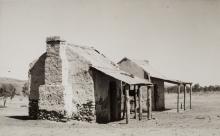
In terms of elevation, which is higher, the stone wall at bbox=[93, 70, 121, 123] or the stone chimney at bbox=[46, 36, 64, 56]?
the stone chimney at bbox=[46, 36, 64, 56]

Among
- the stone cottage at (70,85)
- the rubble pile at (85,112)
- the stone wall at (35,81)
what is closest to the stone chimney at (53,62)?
the stone cottage at (70,85)

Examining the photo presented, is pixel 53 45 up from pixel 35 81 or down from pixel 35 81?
up

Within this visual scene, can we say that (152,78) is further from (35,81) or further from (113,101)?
(35,81)

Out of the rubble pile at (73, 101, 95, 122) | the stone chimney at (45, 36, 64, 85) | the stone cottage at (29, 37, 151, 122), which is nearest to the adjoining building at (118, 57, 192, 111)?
the stone cottage at (29, 37, 151, 122)

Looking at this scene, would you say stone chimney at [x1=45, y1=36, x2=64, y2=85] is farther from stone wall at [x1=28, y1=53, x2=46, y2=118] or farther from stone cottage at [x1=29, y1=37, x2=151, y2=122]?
stone wall at [x1=28, y1=53, x2=46, y2=118]

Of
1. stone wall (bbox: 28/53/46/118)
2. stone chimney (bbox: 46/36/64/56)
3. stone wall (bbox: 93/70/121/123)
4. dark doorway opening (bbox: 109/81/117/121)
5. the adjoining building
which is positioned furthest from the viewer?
the adjoining building

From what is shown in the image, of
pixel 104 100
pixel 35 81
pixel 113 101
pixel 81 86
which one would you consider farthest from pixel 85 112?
pixel 35 81

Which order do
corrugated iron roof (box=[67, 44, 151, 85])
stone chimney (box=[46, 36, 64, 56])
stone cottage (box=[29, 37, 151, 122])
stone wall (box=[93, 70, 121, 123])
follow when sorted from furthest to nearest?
corrugated iron roof (box=[67, 44, 151, 85])
stone wall (box=[93, 70, 121, 123])
stone chimney (box=[46, 36, 64, 56])
stone cottage (box=[29, 37, 151, 122])

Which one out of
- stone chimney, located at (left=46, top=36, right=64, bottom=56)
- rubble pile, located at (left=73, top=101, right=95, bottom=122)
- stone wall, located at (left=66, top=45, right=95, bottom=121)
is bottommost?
rubble pile, located at (left=73, top=101, right=95, bottom=122)

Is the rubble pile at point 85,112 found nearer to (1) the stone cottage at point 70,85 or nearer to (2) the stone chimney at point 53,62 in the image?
(1) the stone cottage at point 70,85

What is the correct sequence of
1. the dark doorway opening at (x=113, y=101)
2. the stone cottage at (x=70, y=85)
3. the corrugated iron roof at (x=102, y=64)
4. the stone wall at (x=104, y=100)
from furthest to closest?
the dark doorway opening at (x=113, y=101) → the corrugated iron roof at (x=102, y=64) → the stone wall at (x=104, y=100) → the stone cottage at (x=70, y=85)

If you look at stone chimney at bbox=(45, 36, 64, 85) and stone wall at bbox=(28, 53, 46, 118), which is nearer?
stone chimney at bbox=(45, 36, 64, 85)

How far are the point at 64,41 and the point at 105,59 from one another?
5.23m

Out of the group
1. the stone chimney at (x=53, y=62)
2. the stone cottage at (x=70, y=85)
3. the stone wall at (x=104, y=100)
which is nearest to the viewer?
the stone cottage at (x=70, y=85)
